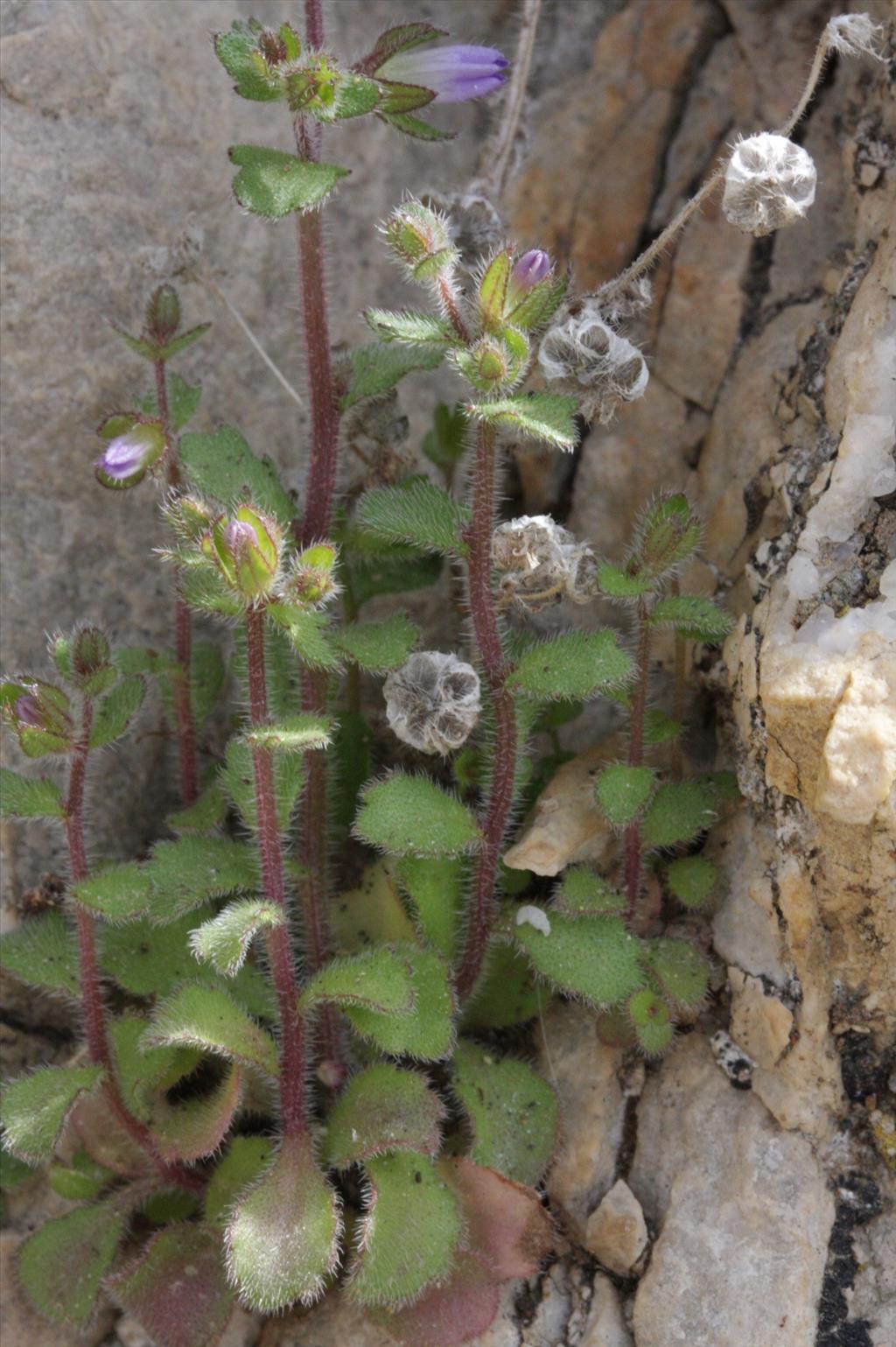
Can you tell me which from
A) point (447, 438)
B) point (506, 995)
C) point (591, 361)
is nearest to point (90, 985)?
point (506, 995)

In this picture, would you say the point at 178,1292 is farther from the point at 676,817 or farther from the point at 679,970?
the point at 676,817

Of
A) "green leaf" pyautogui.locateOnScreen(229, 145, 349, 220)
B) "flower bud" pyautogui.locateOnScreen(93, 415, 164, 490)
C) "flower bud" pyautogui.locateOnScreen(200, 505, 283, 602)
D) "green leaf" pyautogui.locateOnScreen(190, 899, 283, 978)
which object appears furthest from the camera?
"flower bud" pyautogui.locateOnScreen(93, 415, 164, 490)

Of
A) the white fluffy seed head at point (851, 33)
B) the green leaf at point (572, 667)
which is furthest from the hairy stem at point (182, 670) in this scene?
the white fluffy seed head at point (851, 33)

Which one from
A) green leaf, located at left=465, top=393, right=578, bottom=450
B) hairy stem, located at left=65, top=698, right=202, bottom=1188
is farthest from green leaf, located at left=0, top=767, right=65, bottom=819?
green leaf, located at left=465, top=393, right=578, bottom=450

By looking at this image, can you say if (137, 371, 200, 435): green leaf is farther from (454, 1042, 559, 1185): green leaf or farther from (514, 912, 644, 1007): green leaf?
(454, 1042, 559, 1185): green leaf

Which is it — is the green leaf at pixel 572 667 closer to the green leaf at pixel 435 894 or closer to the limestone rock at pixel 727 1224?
the green leaf at pixel 435 894
